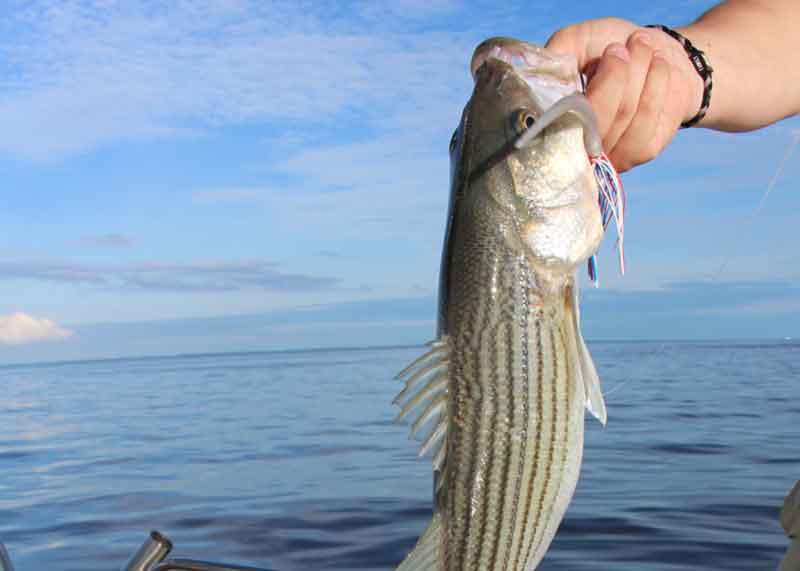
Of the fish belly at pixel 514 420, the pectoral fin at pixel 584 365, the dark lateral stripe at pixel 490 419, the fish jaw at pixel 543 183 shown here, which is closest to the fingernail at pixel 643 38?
the fish jaw at pixel 543 183

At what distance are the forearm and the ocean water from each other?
305cm

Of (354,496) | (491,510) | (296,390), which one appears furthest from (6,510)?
(296,390)

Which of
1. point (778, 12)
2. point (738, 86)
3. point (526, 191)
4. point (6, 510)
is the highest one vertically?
point (6, 510)

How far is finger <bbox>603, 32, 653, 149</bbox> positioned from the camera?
277cm

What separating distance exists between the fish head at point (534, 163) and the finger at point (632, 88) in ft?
0.60

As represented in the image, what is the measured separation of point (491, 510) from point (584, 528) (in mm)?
8028

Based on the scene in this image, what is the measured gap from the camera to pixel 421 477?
45.5ft

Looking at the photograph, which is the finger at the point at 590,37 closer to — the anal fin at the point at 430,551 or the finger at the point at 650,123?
the finger at the point at 650,123

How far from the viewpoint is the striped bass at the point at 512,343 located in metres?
2.67

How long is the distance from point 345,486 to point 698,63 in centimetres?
1118

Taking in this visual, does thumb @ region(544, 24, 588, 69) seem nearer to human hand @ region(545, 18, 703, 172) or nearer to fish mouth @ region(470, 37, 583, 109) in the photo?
human hand @ region(545, 18, 703, 172)

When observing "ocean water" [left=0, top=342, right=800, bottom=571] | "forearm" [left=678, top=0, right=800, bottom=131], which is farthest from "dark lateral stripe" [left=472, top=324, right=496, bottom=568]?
"ocean water" [left=0, top=342, right=800, bottom=571]

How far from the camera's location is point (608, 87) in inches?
108

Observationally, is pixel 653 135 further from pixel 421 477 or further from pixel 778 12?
pixel 421 477
